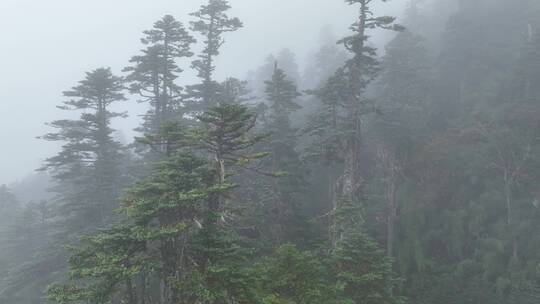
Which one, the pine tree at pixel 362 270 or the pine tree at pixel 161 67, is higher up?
the pine tree at pixel 161 67

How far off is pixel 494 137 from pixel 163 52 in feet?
79.0

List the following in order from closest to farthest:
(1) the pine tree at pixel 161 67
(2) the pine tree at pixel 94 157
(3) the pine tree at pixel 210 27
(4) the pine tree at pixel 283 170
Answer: (4) the pine tree at pixel 283 170 < (2) the pine tree at pixel 94 157 < (1) the pine tree at pixel 161 67 < (3) the pine tree at pixel 210 27

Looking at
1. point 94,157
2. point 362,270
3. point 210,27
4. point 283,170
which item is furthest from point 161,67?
point 362,270

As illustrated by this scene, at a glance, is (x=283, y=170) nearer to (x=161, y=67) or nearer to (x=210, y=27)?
(x=161, y=67)

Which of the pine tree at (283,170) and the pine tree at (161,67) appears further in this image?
the pine tree at (161,67)

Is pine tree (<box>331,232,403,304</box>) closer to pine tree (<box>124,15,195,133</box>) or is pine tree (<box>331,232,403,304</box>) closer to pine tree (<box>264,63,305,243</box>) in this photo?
pine tree (<box>264,63,305,243</box>)

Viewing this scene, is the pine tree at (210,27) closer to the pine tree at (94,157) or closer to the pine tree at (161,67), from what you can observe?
the pine tree at (161,67)

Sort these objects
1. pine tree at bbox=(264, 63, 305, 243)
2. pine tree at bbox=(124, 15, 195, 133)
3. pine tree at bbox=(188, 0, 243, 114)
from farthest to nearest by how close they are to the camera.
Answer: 1. pine tree at bbox=(188, 0, 243, 114)
2. pine tree at bbox=(124, 15, 195, 133)
3. pine tree at bbox=(264, 63, 305, 243)

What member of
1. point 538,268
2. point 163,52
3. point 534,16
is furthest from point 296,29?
point 538,268

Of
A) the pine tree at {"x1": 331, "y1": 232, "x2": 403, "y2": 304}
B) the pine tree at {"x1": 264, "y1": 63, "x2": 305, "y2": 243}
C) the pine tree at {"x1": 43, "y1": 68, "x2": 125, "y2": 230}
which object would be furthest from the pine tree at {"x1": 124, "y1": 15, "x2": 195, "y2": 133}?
the pine tree at {"x1": 331, "y1": 232, "x2": 403, "y2": 304}

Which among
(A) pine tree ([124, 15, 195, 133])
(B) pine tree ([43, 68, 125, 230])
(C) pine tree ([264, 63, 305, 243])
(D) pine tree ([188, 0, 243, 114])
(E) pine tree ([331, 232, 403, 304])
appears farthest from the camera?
(D) pine tree ([188, 0, 243, 114])

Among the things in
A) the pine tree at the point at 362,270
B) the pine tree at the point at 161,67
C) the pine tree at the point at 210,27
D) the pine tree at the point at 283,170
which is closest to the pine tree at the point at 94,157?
the pine tree at the point at 161,67

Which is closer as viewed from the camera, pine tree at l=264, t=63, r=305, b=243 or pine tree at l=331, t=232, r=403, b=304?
pine tree at l=331, t=232, r=403, b=304

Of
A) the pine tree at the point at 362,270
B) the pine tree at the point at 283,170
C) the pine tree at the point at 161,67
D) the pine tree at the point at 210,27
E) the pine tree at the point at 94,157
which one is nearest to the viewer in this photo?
the pine tree at the point at 362,270
